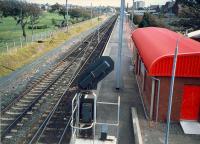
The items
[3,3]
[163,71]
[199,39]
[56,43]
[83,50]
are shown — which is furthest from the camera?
[3,3]

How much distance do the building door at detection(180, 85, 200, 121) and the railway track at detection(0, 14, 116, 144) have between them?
5.11 meters

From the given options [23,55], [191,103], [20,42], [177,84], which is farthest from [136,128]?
[20,42]

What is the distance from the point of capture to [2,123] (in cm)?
1448

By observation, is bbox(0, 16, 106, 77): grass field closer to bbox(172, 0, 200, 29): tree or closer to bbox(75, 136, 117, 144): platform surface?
bbox(75, 136, 117, 144): platform surface

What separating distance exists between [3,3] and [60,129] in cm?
4261

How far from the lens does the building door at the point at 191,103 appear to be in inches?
554

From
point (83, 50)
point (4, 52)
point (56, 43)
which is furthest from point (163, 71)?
point (56, 43)

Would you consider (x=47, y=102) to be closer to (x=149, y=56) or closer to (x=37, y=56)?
(x=149, y=56)

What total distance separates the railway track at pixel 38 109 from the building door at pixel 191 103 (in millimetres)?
5110

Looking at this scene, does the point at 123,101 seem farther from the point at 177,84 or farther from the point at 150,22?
the point at 150,22

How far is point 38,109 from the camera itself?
1647cm

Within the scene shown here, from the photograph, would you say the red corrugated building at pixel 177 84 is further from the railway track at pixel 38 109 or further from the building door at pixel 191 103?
the railway track at pixel 38 109

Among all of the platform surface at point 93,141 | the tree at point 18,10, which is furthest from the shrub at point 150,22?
the platform surface at point 93,141

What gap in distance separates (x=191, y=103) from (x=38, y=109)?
719cm
